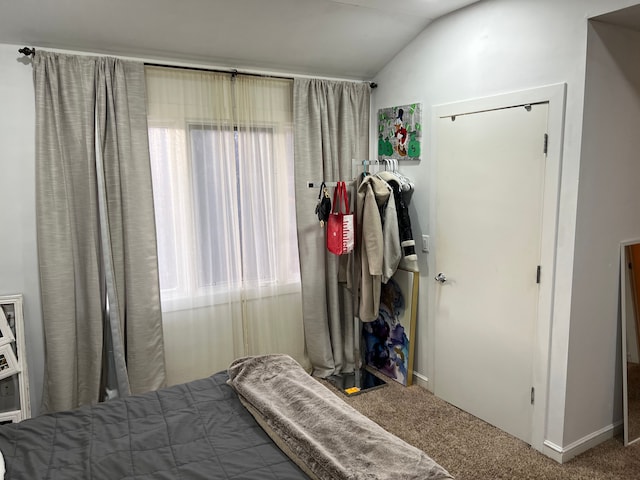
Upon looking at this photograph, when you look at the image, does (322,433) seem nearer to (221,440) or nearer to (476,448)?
(221,440)

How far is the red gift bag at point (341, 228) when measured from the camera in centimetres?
322

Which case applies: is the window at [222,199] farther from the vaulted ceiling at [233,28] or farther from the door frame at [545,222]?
the door frame at [545,222]

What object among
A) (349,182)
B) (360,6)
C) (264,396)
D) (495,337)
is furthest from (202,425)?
(360,6)

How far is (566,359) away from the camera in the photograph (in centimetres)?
250

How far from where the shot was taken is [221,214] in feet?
10.8

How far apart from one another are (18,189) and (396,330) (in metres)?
2.70

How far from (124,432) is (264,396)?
1.83ft

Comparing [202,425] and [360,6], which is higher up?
[360,6]

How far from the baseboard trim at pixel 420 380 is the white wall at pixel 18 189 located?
259cm

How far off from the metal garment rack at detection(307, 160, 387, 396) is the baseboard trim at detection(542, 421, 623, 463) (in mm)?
1232

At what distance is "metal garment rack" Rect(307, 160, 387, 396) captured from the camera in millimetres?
3436

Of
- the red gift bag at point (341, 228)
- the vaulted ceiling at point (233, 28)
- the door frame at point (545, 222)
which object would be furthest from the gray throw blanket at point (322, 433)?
the vaulted ceiling at point (233, 28)

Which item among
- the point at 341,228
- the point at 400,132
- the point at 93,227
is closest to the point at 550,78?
the point at 400,132

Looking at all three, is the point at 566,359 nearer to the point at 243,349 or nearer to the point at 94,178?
the point at 243,349
